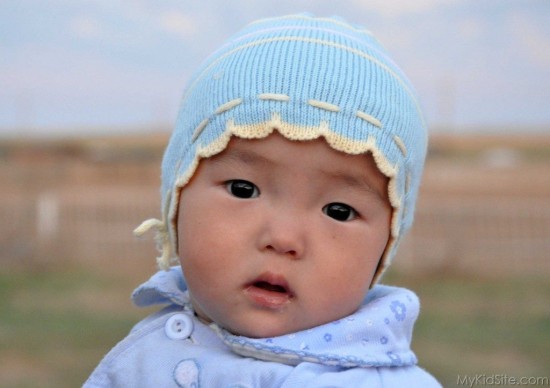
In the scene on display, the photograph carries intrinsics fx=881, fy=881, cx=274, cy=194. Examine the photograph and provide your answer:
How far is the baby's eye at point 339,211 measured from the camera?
207cm

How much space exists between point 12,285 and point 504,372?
5.45 metres

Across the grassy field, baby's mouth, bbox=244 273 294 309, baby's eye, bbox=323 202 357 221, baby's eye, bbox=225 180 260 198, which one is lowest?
the grassy field

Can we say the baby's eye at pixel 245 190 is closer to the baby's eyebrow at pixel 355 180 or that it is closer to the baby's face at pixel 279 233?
A: the baby's face at pixel 279 233

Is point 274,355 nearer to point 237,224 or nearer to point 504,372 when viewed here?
point 237,224

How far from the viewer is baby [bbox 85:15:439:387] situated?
2.03m

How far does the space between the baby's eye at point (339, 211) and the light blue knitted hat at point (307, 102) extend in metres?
0.12

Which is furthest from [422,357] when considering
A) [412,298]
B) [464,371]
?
[412,298]

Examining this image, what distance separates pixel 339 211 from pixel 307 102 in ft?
0.88

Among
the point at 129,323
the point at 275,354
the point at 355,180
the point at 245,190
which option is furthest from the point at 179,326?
the point at 129,323

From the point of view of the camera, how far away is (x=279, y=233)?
1983 millimetres

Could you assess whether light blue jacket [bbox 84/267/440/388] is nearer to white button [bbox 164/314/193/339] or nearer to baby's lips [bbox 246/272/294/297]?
white button [bbox 164/314/193/339]

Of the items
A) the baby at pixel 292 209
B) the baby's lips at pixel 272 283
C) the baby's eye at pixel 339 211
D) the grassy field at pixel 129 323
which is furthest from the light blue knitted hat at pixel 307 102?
the grassy field at pixel 129 323

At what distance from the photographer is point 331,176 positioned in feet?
6.72

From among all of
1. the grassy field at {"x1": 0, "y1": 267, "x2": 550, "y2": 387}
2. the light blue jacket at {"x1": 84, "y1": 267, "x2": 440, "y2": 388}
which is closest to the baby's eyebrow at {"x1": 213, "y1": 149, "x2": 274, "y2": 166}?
the light blue jacket at {"x1": 84, "y1": 267, "x2": 440, "y2": 388}
